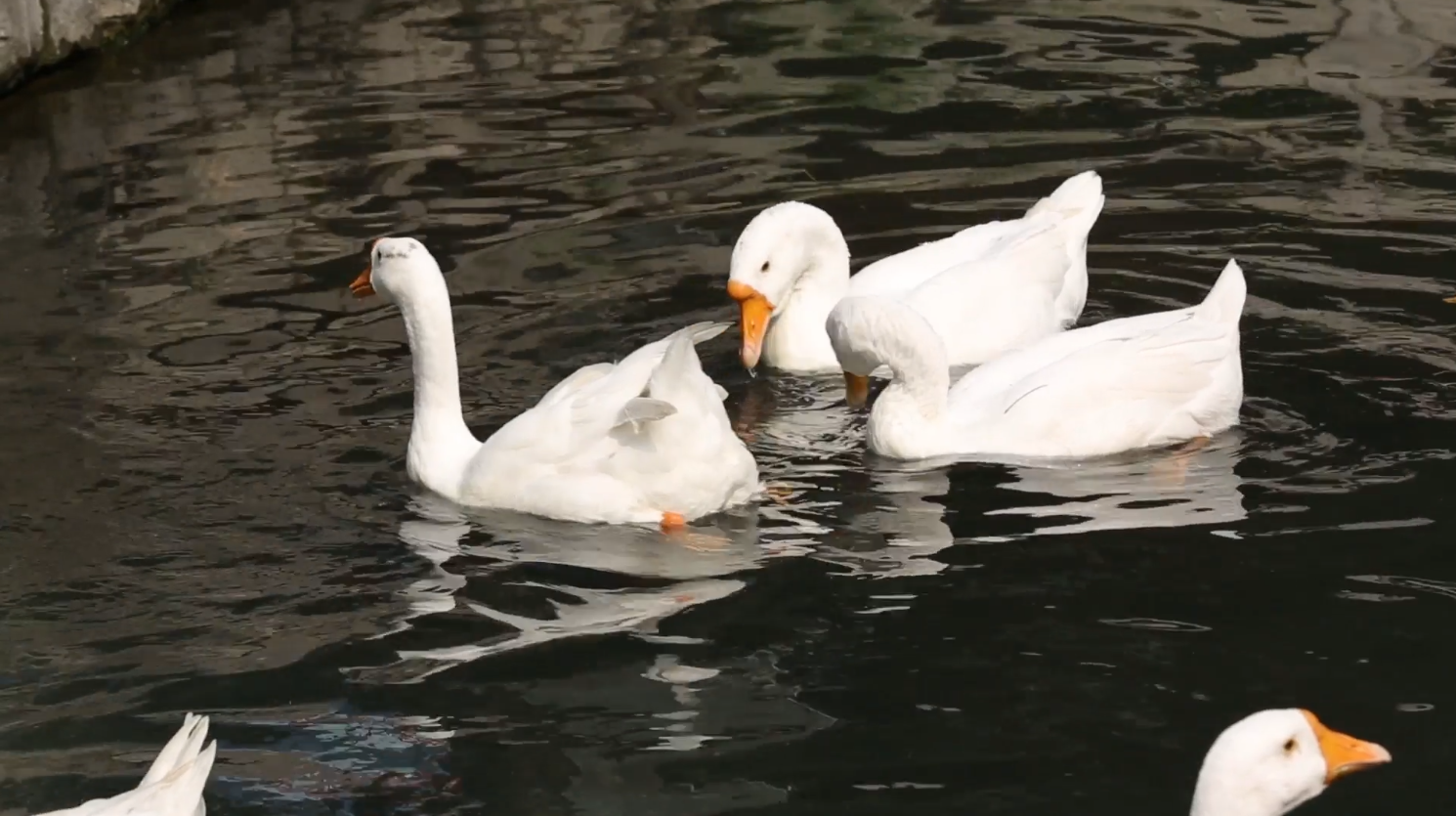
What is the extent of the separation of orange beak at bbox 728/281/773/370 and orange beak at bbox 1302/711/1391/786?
404cm

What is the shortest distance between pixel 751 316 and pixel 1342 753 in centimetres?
424

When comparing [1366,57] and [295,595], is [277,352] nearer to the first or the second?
[295,595]

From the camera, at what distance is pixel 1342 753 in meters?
4.43

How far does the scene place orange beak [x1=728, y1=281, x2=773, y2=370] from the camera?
827 centimetres

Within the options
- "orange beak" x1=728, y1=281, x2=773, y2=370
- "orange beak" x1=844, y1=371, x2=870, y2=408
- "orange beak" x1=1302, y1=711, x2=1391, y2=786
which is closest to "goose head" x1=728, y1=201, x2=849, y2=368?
"orange beak" x1=728, y1=281, x2=773, y2=370

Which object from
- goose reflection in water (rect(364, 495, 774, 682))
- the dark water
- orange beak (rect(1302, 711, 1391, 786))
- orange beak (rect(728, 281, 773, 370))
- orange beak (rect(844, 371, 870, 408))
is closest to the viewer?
orange beak (rect(1302, 711, 1391, 786))

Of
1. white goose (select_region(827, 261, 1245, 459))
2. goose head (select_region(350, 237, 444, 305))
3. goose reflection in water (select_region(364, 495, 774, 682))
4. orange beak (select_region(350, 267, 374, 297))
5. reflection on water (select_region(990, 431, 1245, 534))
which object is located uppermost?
goose head (select_region(350, 237, 444, 305))

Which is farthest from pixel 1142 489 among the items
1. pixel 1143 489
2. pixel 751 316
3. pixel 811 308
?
pixel 811 308

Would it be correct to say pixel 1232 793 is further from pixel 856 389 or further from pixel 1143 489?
pixel 856 389

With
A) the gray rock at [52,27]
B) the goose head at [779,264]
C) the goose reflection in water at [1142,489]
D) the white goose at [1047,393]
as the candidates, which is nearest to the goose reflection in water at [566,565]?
the white goose at [1047,393]

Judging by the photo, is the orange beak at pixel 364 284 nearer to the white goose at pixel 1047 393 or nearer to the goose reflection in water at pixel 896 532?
the white goose at pixel 1047 393

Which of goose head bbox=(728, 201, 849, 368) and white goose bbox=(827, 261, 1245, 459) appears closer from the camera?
white goose bbox=(827, 261, 1245, 459)

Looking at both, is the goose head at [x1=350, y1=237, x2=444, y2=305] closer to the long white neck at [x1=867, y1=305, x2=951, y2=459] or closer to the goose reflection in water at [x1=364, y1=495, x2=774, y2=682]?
the goose reflection in water at [x1=364, y1=495, x2=774, y2=682]

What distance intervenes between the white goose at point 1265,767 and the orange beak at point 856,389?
3613 mm
